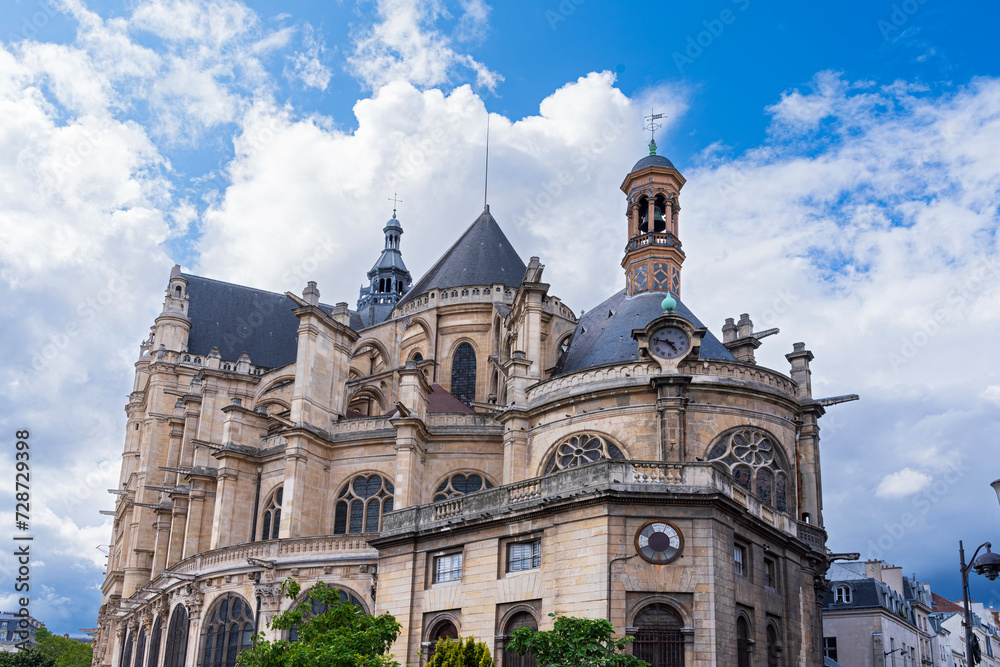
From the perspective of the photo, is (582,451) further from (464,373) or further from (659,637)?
(464,373)

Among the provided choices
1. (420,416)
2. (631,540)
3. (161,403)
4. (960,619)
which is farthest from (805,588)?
(960,619)

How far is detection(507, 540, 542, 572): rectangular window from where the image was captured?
22.3 m

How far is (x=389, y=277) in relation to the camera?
255 feet

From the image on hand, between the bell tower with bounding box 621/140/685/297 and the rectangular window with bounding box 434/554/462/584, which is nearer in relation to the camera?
the rectangular window with bounding box 434/554/462/584

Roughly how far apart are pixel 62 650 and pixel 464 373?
166ft

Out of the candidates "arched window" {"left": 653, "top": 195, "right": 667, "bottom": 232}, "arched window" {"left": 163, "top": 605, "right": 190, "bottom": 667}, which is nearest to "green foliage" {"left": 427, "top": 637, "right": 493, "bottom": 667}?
"arched window" {"left": 163, "top": 605, "right": 190, "bottom": 667}

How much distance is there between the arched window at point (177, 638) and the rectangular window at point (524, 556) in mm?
16501

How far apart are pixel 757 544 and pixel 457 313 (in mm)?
24329

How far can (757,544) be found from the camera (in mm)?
23391

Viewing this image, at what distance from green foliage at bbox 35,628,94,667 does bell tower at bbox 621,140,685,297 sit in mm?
56123

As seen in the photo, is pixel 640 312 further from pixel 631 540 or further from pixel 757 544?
pixel 631 540

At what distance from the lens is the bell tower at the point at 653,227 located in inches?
1430

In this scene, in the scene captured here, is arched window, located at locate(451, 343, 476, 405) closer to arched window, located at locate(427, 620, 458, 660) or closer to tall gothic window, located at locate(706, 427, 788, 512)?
tall gothic window, located at locate(706, 427, 788, 512)

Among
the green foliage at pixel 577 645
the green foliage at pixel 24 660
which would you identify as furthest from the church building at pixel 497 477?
the green foliage at pixel 24 660
